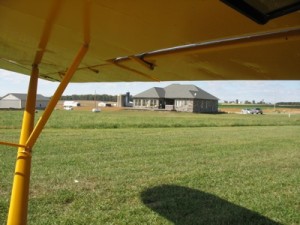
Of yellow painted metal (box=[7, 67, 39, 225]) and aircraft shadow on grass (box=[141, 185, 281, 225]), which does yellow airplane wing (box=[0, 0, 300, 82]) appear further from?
aircraft shadow on grass (box=[141, 185, 281, 225])

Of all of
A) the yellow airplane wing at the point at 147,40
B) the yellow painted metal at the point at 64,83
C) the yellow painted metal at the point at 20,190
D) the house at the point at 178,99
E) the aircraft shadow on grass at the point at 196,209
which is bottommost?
the aircraft shadow on grass at the point at 196,209

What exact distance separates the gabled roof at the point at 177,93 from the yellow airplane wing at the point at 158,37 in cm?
7203

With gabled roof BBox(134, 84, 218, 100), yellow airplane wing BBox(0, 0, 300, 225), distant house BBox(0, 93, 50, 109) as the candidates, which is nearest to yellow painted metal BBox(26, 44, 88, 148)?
yellow airplane wing BBox(0, 0, 300, 225)

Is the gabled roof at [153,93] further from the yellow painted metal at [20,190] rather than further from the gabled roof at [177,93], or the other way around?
the yellow painted metal at [20,190]

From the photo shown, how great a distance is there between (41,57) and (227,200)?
4359mm

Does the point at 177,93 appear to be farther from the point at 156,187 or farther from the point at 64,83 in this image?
the point at 64,83

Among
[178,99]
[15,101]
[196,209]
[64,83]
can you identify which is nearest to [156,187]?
[196,209]

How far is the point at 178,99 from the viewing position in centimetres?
7700

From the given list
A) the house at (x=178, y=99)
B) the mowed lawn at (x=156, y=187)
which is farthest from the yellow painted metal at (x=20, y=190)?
the house at (x=178, y=99)

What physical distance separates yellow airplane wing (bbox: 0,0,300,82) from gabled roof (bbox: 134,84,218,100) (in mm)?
72029

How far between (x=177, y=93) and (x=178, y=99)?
1.86 meters

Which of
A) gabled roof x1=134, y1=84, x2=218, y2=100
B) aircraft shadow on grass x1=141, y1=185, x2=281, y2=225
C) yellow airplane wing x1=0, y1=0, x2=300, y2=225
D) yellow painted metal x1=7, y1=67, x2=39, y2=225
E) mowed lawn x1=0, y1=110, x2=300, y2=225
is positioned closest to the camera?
yellow airplane wing x1=0, y1=0, x2=300, y2=225

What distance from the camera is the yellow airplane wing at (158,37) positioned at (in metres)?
1.53

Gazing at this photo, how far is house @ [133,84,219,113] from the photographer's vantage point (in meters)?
74.9
